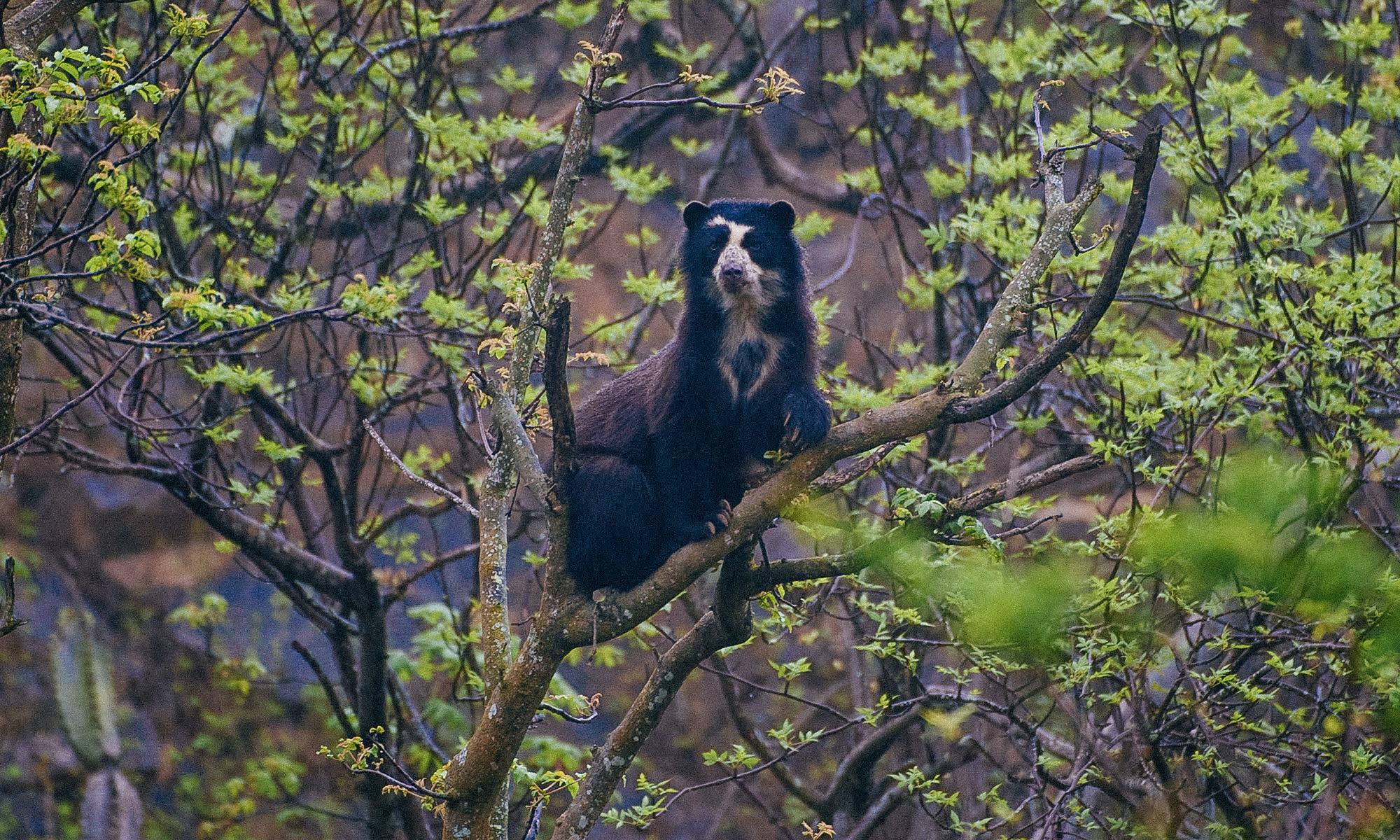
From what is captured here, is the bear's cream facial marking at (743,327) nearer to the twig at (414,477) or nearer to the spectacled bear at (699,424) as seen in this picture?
the spectacled bear at (699,424)

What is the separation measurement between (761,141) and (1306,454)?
15.3ft

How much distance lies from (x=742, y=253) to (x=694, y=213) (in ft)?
1.66

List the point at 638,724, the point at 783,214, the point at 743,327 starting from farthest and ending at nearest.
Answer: the point at 783,214 < the point at 743,327 < the point at 638,724

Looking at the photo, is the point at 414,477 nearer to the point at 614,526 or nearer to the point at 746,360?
the point at 614,526

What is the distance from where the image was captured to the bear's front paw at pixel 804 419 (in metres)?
4.26

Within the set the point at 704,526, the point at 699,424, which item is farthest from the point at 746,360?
the point at 704,526

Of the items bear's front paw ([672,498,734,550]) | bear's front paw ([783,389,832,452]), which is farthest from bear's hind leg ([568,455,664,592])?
bear's front paw ([783,389,832,452])

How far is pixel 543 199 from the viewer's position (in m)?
7.45

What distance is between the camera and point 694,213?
5.67 metres

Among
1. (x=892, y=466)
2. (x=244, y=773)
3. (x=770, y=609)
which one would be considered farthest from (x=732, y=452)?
(x=244, y=773)

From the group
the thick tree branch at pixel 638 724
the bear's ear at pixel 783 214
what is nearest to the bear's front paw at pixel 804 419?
the thick tree branch at pixel 638 724

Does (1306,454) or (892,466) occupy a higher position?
(892,466)

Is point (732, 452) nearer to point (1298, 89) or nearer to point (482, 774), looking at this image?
point (482, 774)

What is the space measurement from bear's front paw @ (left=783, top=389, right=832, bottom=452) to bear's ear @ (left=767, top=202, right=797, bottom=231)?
1.12 m
